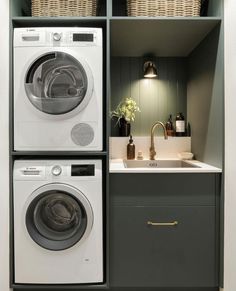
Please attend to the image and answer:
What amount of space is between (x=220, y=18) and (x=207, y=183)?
1.17 metres

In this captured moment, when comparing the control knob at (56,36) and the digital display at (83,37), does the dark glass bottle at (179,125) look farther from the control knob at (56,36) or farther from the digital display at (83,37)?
the control knob at (56,36)

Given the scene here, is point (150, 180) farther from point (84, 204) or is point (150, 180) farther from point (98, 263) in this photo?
point (98, 263)

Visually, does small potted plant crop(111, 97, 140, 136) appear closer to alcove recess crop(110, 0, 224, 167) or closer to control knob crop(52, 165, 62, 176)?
alcove recess crop(110, 0, 224, 167)

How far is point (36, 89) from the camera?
199 centimetres

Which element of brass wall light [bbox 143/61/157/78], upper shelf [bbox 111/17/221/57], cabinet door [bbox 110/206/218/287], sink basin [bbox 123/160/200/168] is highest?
upper shelf [bbox 111/17/221/57]

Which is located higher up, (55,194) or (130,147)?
(130,147)

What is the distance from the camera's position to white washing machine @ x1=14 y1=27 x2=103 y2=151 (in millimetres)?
1979

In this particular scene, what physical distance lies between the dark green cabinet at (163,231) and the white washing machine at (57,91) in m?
0.43

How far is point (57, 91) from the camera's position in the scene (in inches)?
79.7

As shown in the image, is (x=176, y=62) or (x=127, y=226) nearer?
(x=127, y=226)
